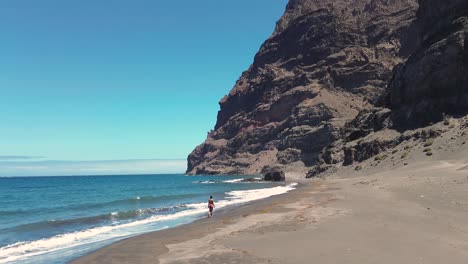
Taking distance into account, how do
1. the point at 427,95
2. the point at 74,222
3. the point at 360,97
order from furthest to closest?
the point at 360,97
the point at 427,95
the point at 74,222

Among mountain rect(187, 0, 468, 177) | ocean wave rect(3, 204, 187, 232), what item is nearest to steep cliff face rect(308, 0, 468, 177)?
mountain rect(187, 0, 468, 177)

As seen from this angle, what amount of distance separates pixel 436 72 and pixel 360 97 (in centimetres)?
10272

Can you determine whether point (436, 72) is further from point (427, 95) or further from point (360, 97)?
point (360, 97)

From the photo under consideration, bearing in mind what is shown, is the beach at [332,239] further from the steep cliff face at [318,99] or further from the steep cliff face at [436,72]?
the steep cliff face at [318,99]

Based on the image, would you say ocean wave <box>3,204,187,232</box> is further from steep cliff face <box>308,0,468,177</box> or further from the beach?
steep cliff face <box>308,0,468,177</box>

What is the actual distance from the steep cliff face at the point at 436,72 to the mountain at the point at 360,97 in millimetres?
162

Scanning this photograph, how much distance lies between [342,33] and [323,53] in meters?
14.9

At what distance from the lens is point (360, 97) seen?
166m

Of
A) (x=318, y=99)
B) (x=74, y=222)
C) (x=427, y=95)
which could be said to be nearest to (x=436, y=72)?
(x=427, y=95)

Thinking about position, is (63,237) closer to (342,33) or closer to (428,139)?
(428,139)

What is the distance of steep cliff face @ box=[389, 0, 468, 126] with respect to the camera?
62.1 metres

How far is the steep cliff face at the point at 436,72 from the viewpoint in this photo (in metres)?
62.1

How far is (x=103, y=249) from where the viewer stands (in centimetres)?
1659

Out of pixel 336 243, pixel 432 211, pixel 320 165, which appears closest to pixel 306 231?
pixel 336 243
